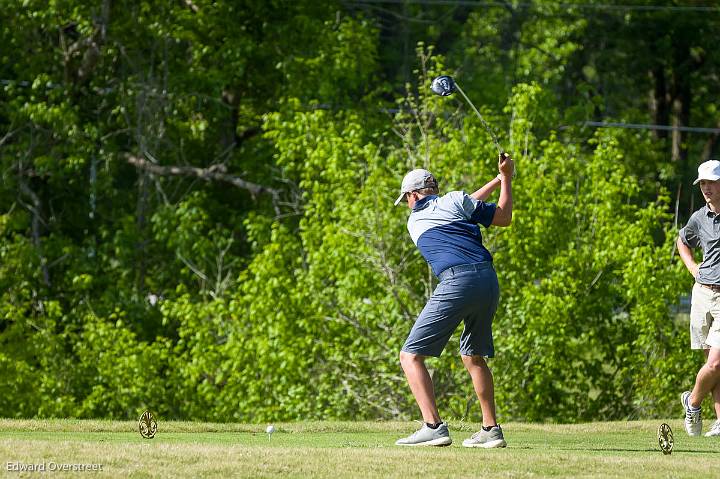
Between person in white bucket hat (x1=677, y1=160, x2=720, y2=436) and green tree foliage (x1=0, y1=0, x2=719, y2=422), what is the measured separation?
252 inches

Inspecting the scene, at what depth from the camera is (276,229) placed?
20.4m

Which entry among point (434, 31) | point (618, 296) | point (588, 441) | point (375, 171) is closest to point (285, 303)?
point (375, 171)

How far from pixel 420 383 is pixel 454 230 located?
38.8 inches

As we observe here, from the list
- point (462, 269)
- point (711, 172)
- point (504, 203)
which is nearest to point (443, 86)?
point (504, 203)

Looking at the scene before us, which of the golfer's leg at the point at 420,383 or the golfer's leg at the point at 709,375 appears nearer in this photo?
the golfer's leg at the point at 420,383

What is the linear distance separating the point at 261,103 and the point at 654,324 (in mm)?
10124

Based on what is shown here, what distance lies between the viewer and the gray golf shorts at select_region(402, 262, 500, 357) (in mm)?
8492

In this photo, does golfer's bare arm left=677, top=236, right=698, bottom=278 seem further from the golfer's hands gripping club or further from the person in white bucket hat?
the golfer's hands gripping club

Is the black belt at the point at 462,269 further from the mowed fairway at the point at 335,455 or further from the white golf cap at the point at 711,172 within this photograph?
the white golf cap at the point at 711,172

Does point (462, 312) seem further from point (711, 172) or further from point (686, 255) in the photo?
point (686, 255)

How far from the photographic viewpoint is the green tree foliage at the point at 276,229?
17562 mm

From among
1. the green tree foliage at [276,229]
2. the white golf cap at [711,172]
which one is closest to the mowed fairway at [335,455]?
the white golf cap at [711,172]

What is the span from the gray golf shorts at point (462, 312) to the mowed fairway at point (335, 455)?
2.14 ft

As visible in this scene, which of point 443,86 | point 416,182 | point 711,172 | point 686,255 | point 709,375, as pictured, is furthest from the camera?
point 686,255
